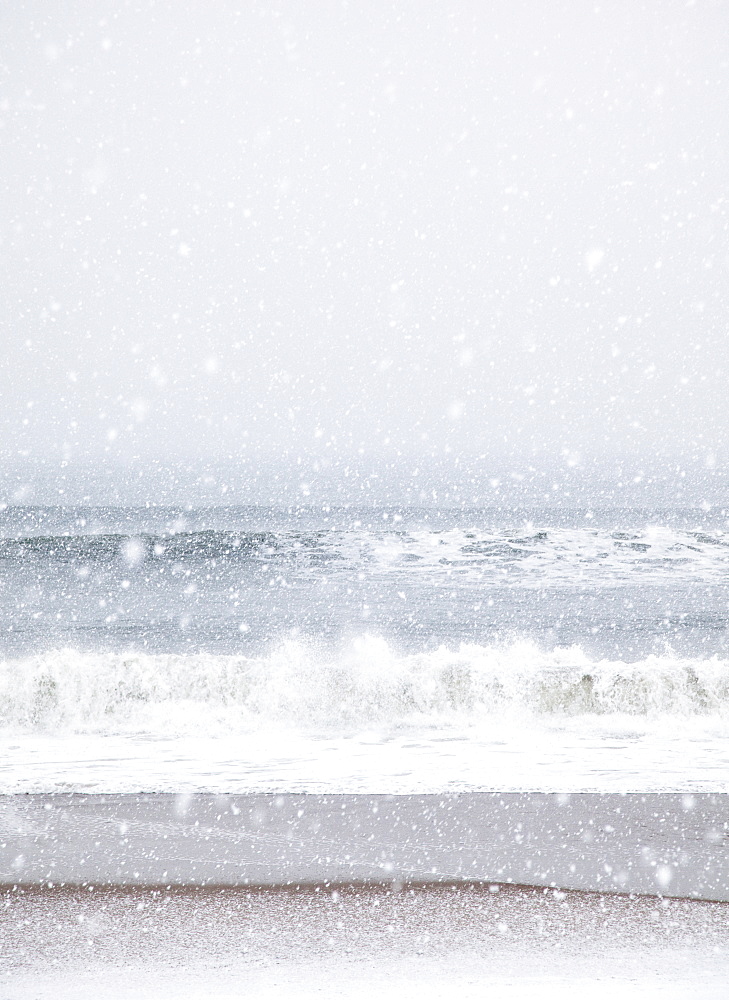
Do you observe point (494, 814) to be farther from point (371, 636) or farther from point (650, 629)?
point (650, 629)

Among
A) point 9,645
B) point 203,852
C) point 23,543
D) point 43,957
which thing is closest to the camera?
point 43,957

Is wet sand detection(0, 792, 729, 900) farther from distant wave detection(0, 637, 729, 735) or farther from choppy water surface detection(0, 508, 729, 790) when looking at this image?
distant wave detection(0, 637, 729, 735)

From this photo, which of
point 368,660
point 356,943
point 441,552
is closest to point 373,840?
point 356,943

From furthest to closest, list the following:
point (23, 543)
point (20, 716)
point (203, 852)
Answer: point (23, 543) → point (20, 716) → point (203, 852)

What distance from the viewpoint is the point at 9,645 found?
1291cm

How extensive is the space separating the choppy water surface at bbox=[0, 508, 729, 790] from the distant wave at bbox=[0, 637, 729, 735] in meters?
0.03

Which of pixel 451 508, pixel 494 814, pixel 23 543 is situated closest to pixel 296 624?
pixel 494 814

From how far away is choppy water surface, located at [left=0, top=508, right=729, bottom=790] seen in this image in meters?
6.38

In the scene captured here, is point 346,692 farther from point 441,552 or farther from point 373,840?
point 441,552

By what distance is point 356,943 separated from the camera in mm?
3275

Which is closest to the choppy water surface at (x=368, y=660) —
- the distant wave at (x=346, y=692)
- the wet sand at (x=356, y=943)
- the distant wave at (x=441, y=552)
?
the distant wave at (x=346, y=692)

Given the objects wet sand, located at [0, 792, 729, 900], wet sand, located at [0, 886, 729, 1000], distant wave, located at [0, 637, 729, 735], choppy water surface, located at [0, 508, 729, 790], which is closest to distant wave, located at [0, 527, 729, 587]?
choppy water surface, located at [0, 508, 729, 790]

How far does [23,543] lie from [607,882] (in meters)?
27.9

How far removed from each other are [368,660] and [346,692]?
655 millimetres
